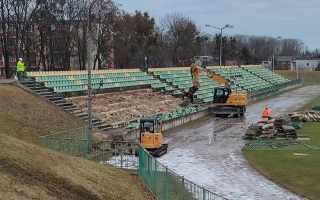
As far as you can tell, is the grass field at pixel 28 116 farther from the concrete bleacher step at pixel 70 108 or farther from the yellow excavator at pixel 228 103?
the yellow excavator at pixel 228 103

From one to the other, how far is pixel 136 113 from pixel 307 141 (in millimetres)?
16356

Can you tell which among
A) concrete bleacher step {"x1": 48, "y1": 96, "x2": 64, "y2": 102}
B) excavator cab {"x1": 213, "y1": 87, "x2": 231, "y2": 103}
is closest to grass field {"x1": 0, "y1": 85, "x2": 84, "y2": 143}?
concrete bleacher step {"x1": 48, "y1": 96, "x2": 64, "y2": 102}

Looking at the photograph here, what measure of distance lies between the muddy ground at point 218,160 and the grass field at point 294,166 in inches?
22.1

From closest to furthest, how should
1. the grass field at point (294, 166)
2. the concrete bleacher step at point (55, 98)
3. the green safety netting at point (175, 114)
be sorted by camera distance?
1. the grass field at point (294, 166)
2. the concrete bleacher step at point (55, 98)
3. the green safety netting at point (175, 114)

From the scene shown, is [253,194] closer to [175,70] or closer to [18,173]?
[18,173]

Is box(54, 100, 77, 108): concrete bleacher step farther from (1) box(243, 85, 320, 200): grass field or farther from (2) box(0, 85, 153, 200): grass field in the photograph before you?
(2) box(0, 85, 153, 200): grass field

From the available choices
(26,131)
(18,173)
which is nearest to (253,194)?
(18,173)

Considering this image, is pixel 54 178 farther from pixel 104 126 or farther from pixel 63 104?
pixel 63 104

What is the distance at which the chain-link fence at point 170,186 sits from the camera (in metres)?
18.5

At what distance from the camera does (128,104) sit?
172 feet

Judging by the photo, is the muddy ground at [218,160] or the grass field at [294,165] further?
the grass field at [294,165]

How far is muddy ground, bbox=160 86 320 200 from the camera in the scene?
25.4 meters

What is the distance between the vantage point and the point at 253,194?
81.0 ft

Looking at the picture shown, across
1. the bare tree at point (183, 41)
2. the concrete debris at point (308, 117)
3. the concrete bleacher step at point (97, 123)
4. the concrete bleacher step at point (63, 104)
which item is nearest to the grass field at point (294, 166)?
the concrete bleacher step at point (97, 123)
